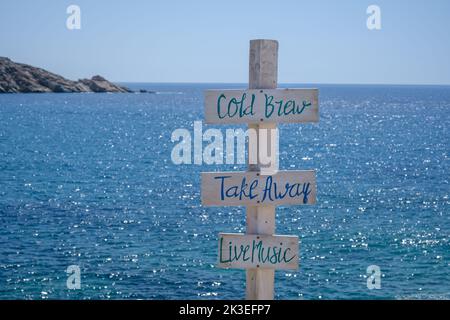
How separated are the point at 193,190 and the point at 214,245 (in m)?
17.3

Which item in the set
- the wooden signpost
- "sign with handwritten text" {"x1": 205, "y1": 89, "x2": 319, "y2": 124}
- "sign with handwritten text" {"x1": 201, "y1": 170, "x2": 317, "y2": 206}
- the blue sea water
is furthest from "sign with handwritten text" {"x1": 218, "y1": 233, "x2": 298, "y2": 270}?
the blue sea water

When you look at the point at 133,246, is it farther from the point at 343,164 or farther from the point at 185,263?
the point at 343,164

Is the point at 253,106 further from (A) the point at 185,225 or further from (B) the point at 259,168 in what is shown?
(A) the point at 185,225

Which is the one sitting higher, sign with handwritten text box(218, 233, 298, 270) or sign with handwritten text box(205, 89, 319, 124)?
sign with handwritten text box(205, 89, 319, 124)

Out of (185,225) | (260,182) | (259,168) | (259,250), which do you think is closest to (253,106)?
(259,168)

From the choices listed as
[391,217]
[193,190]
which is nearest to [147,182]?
[193,190]

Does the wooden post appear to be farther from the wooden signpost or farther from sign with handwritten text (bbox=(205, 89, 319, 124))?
sign with handwritten text (bbox=(205, 89, 319, 124))

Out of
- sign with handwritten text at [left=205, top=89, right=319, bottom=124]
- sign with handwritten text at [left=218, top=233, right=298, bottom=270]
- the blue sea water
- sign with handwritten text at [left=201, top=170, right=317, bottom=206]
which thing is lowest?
the blue sea water

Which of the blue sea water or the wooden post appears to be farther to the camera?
the blue sea water

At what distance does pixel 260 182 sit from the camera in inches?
288

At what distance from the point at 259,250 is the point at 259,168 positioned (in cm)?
77

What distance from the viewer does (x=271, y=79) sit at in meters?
7.34

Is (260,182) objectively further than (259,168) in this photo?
No

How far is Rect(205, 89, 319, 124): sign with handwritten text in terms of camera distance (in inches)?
286
